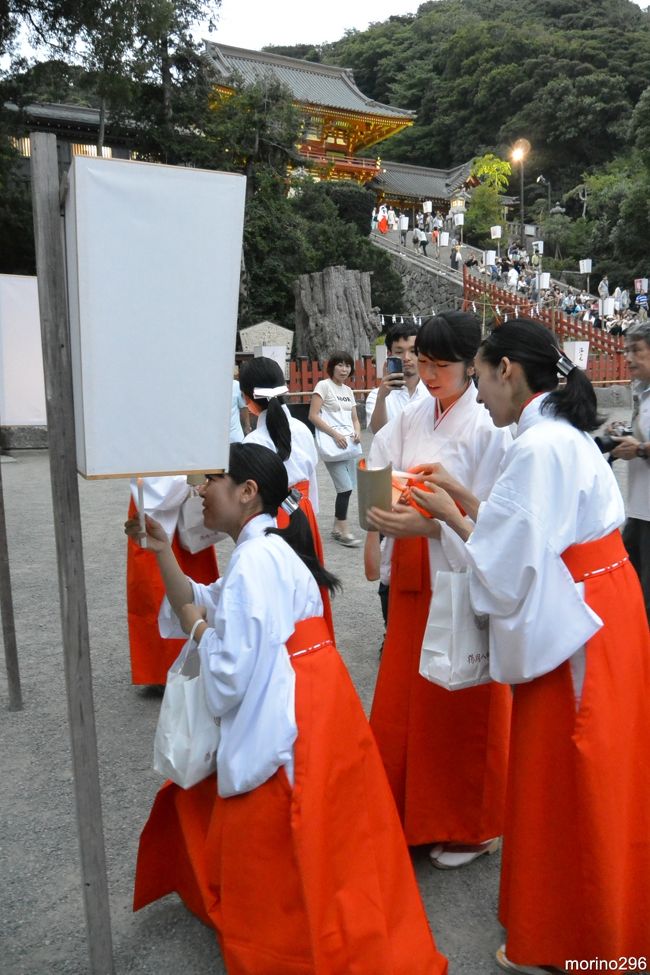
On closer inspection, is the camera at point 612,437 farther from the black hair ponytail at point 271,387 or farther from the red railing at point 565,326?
the red railing at point 565,326

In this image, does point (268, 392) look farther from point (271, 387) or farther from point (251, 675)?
point (251, 675)

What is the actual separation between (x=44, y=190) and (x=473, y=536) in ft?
4.13

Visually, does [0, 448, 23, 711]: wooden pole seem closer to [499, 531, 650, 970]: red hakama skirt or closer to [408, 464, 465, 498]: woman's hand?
[408, 464, 465, 498]: woman's hand

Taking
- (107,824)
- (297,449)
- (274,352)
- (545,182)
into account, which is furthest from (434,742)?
(545,182)

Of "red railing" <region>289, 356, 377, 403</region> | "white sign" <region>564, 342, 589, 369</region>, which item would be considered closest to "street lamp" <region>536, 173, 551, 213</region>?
"red railing" <region>289, 356, 377, 403</region>

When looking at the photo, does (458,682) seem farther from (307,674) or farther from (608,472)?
(608,472)

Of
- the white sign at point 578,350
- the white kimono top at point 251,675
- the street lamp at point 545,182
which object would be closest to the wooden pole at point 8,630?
the white kimono top at point 251,675

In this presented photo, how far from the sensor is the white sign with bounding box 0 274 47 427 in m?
3.51

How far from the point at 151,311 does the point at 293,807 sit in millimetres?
1173

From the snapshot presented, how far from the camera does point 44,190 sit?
5.66 ft

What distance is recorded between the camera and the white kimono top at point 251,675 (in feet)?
5.97

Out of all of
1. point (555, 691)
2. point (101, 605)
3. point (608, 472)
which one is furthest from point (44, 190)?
point (101, 605)

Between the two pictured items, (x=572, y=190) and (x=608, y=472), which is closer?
(x=608, y=472)

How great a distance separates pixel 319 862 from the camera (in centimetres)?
181
